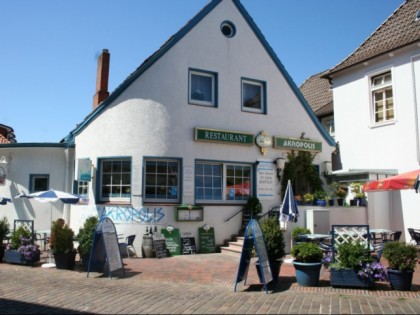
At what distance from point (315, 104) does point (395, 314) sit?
16.7 metres

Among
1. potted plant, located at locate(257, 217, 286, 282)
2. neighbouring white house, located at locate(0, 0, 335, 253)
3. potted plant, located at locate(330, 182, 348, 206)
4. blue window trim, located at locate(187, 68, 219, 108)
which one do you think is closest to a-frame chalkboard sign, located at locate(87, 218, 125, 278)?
→ neighbouring white house, located at locate(0, 0, 335, 253)

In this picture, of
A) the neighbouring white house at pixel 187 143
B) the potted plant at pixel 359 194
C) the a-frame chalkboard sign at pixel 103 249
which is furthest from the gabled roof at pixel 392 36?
the a-frame chalkboard sign at pixel 103 249

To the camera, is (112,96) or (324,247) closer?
(324,247)

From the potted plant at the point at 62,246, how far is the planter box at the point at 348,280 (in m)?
6.58

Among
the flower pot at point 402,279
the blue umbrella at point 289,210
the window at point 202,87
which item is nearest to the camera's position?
the flower pot at point 402,279

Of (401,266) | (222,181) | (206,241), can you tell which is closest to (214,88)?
(222,181)

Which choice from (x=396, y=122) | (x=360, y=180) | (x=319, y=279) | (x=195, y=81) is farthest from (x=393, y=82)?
(x=319, y=279)

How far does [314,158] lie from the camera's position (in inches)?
658

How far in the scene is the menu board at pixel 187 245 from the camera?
13688 millimetres

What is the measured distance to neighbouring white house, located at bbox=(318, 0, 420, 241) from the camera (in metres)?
15.2

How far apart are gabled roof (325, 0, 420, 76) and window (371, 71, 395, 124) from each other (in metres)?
0.98

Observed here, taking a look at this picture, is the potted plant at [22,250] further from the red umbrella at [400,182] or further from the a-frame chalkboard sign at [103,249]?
the red umbrella at [400,182]

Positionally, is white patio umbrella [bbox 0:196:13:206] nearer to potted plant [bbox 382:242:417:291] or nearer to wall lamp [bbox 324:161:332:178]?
wall lamp [bbox 324:161:332:178]

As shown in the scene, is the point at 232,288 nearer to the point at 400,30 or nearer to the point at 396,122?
the point at 396,122
